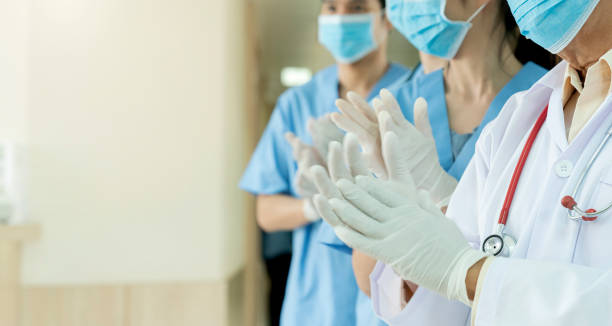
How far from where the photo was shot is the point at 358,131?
42.3 inches

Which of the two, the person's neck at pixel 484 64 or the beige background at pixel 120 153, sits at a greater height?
the person's neck at pixel 484 64

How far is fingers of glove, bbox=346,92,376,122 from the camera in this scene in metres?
1.08

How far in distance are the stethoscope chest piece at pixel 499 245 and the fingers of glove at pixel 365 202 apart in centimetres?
15

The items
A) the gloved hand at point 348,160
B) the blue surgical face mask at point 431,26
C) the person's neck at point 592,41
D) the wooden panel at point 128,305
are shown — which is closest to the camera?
the person's neck at point 592,41

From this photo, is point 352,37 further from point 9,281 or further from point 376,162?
point 9,281

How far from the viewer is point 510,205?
2.70ft

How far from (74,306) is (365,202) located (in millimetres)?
1934

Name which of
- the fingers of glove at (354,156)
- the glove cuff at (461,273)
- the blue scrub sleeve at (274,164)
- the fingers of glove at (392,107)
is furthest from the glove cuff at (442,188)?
the blue scrub sleeve at (274,164)


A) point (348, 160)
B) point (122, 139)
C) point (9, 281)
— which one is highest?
point (348, 160)

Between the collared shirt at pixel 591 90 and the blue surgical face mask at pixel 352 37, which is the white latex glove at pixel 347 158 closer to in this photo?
the collared shirt at pixel 591 90

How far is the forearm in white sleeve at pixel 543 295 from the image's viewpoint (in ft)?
2.10

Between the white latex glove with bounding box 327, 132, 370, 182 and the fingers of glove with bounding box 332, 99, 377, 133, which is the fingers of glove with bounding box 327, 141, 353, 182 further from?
the fingers of glove with bounding box 332, 99, 377, 133

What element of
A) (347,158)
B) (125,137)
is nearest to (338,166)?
(347,158)

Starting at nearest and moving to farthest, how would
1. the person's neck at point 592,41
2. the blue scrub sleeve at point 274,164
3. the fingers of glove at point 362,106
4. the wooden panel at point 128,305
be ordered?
1. the person's neck at point 592,41
2. the fingers of glove at point 362,106
3. the blue scrub sleeve at point 274,164
4. the wooden panel at point 128,305
